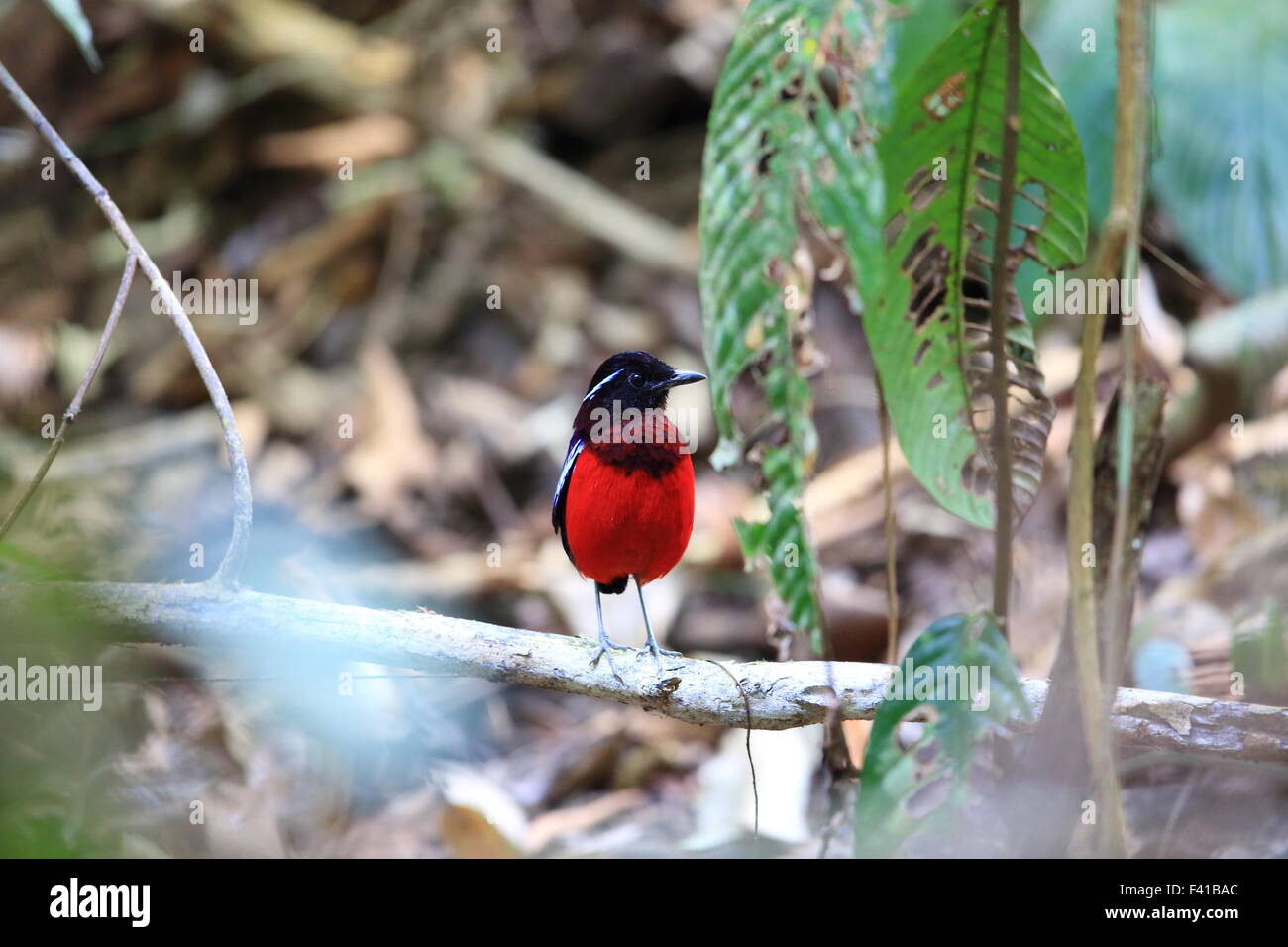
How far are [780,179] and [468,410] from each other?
345cm

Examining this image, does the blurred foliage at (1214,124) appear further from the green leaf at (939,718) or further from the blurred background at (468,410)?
the green leaf at (939,718)

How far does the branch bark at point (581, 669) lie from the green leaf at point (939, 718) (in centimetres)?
34

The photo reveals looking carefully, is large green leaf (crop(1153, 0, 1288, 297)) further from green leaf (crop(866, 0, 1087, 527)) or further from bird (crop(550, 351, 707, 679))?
bird (crop(550, 351, 707, 679))

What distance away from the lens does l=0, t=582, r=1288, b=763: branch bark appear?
1782mm

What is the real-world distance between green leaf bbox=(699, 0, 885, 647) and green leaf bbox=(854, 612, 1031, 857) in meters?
A: 0.56

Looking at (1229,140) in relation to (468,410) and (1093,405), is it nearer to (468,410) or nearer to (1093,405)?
(1093,405)

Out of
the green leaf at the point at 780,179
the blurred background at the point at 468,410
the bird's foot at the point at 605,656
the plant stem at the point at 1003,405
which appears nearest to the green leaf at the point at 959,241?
the green leaf at the point at 780,179

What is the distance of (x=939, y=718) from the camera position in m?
1.51

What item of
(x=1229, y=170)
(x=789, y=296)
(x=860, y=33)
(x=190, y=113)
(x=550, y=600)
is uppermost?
(x=190, y=113)

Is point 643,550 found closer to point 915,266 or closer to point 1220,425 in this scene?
point 915,266

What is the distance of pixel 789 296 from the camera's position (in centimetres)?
208

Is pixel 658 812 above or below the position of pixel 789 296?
below
